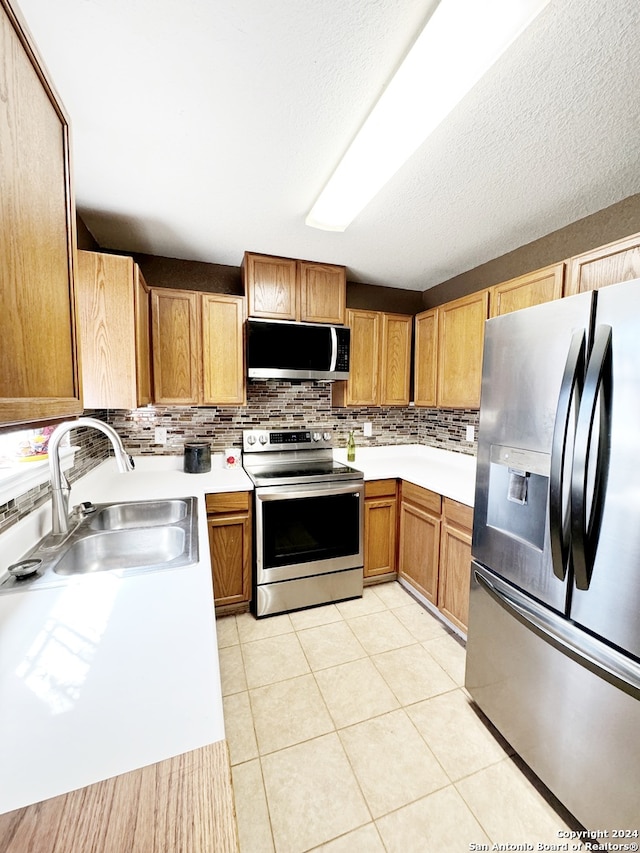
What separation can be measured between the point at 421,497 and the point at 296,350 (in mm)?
1358

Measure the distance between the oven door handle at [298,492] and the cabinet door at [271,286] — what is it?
1.24 metres

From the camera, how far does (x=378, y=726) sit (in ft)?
5.08

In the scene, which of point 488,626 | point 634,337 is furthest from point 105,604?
point 634,337

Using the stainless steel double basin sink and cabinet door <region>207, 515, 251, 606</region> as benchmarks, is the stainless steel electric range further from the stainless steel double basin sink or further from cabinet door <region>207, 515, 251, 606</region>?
the stainless steel double basin sink

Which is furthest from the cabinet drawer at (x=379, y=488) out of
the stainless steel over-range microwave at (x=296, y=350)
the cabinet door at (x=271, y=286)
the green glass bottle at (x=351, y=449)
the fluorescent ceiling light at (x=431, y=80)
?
the fluorescent ceiling light at (x=431, y=80)

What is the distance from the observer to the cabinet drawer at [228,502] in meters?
2.16

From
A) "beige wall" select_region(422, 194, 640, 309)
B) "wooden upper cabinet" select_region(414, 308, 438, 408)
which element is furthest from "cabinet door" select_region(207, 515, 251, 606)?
"beige wall" select_region(422, 194, 640, 309)

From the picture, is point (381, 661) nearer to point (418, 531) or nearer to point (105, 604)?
point (418, 531)

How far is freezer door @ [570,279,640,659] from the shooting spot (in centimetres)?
101

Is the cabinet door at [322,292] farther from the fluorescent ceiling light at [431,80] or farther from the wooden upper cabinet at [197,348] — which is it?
the fluorescent ceiling light at [431,80]

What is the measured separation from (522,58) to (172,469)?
2723mm

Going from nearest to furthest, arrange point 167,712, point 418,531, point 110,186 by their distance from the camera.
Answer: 1. point 167,712
2. point 110,186
3. point 418,531

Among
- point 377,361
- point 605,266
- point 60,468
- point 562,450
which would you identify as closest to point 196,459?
point 60,468

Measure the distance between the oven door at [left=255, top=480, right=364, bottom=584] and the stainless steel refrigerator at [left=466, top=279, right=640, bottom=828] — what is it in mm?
1069
